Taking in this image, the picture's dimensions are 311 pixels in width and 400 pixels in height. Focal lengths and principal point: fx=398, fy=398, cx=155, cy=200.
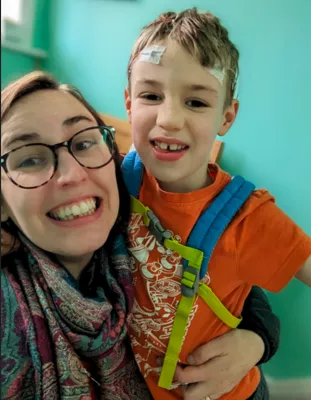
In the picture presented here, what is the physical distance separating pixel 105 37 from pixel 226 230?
0.34 m

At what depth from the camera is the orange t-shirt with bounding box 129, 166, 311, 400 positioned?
22.4 inches

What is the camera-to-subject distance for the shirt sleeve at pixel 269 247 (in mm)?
558

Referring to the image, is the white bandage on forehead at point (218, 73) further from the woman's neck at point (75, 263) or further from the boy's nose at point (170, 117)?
the woman's neck at point (75, 263)

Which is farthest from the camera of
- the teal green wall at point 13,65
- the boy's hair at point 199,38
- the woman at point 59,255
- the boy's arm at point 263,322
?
the boy's arm at point 263,322

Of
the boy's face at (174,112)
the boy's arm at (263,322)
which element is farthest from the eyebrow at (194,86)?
the boy's arm at (263,322)

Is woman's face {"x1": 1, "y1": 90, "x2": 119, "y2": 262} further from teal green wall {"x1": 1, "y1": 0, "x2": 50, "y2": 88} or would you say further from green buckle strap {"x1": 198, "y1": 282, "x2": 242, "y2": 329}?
green buckle strap {"x1": 198, "y1": 282, "x2": 242, "y2": 329}

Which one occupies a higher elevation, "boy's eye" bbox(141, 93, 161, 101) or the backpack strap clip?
"boy's eye" bbox(141, 93, 161, 101)

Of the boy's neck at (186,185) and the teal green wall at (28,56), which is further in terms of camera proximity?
the boy's neck at (186,185)

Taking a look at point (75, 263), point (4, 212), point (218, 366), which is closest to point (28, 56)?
point (4, 212)

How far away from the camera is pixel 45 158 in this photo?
47 cm

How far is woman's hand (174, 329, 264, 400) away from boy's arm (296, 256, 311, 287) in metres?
0.14

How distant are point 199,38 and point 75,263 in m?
0.36

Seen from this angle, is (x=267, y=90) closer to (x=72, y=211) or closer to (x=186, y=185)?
(x=186, y=185)

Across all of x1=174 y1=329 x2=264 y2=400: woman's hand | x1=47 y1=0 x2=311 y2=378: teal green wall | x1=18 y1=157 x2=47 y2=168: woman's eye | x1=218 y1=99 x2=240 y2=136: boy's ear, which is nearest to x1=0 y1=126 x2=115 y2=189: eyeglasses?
x1=18 y1=157 x2=47 y2=168: woman's eye
